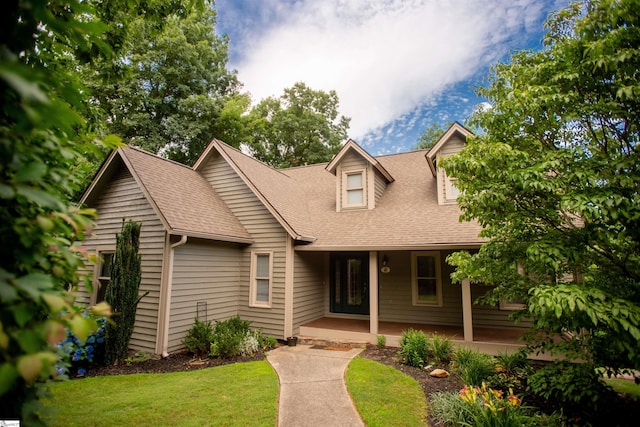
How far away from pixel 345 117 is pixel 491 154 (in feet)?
88.3

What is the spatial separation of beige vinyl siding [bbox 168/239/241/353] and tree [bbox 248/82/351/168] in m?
19.2

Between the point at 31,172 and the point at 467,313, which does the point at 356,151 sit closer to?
the point at 467,313

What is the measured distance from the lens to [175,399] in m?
5.35

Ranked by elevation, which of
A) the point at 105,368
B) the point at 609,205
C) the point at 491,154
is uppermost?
the point at 491,154

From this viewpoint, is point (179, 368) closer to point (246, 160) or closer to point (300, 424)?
point (300, 424)

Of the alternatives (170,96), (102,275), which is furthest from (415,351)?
(170,96)

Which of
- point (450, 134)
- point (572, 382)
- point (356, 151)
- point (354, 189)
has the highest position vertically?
point (450, 134)

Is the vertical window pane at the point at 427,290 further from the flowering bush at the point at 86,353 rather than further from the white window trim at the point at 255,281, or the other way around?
the flowering bush at the point at 86,353

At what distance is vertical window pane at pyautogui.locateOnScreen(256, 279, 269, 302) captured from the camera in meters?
9.95

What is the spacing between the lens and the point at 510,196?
15.9 feet

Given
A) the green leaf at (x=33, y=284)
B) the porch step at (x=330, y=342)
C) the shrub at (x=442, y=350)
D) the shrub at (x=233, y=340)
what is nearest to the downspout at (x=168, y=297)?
the shrub at (x=233, y=340)

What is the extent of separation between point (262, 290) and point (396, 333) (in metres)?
4.29

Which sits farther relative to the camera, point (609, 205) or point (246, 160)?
point (246, 160)

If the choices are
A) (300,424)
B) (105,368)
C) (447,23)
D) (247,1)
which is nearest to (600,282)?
(300,424)
